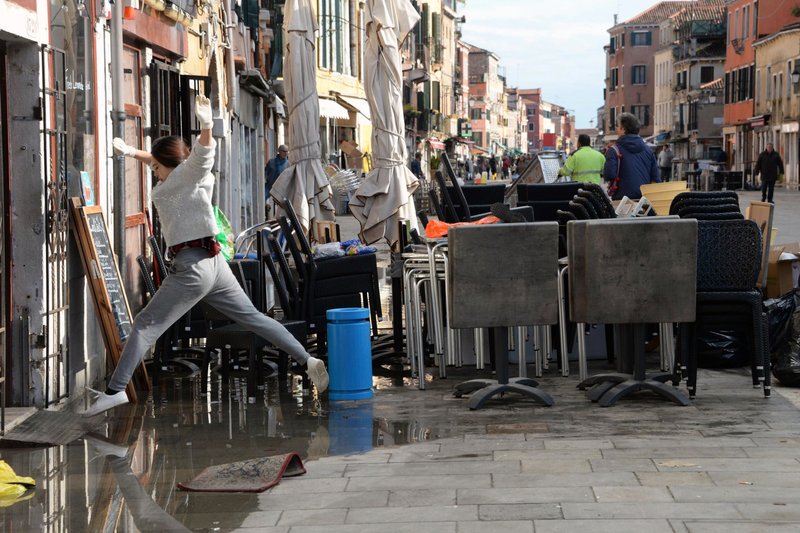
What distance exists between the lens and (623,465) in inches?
261

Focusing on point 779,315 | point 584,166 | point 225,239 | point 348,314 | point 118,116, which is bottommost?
point 779,315

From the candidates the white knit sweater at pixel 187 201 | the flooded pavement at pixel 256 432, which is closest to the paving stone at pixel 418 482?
the flooded pavement at pixel 256 432

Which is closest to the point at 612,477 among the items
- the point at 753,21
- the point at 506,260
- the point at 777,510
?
the point at 777,510

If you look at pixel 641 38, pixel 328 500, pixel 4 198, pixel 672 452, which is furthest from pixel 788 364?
pixel 641 38

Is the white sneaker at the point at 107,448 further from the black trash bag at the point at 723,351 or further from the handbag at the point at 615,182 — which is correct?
the handbag at the point at 615,182

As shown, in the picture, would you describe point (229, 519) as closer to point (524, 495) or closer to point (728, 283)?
point (524, 495)

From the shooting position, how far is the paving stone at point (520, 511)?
223 inches

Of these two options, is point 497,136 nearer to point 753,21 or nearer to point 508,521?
point 753,21

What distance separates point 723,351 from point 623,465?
3604 mm

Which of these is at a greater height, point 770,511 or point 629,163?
point 629,163

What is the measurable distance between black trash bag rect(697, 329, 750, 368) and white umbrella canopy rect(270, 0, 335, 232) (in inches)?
251

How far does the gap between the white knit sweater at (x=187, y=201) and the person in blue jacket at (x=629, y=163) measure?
711 centimetres

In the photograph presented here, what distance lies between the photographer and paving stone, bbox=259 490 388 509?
19.7ft

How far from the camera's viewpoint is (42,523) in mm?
5887
